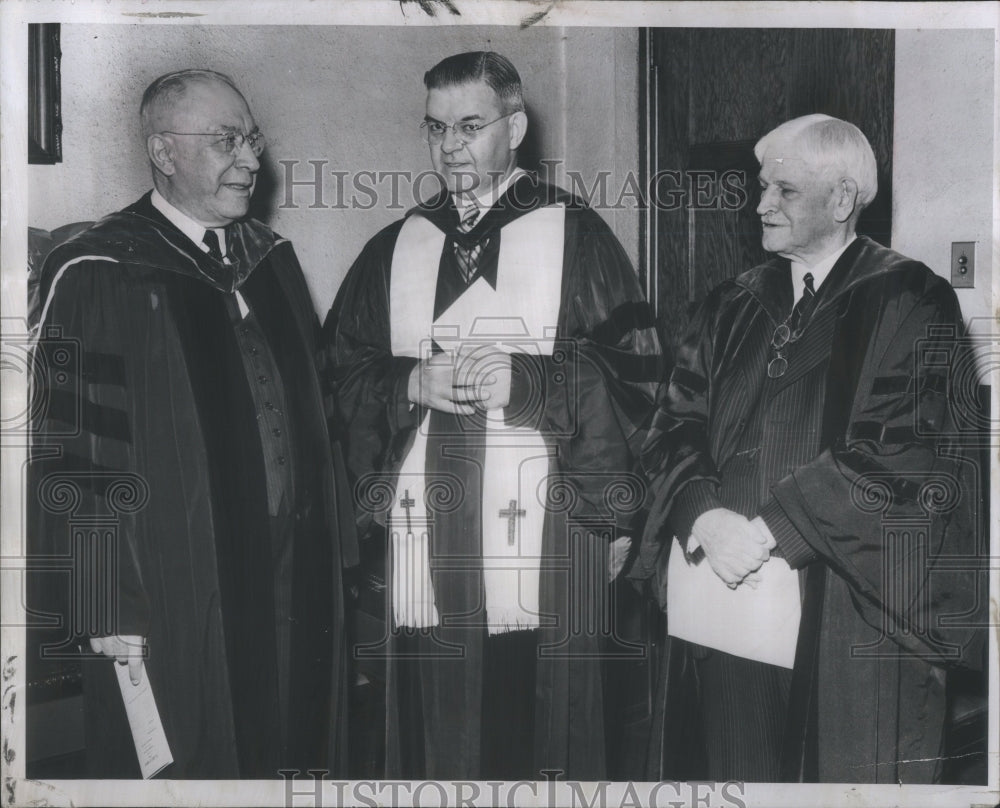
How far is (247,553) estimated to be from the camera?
2426mm

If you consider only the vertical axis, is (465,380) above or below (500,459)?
above

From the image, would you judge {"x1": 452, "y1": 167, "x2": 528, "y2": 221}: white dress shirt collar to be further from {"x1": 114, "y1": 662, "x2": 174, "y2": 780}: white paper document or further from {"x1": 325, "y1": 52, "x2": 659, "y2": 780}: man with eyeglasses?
{"x1": 114, "y1": 662, "x2": 174, "y2": 780}: white paper document

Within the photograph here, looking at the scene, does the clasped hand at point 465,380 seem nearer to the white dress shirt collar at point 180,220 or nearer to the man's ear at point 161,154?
the white dress shirt collar at point 180,220

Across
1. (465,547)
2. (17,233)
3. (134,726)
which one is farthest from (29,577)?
(465,547)

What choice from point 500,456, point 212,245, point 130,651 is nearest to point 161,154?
point 212,245

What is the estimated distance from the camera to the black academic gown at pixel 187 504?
2.42 meters

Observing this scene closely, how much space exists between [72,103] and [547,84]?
4.15ft

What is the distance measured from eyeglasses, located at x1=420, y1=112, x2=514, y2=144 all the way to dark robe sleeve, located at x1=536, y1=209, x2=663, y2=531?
1.09 feet

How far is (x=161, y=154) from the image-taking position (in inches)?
96.7

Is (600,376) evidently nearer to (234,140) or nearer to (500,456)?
(500,456)

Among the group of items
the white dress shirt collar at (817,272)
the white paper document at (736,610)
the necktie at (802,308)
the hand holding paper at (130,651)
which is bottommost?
the hand holding paper at (130,651)

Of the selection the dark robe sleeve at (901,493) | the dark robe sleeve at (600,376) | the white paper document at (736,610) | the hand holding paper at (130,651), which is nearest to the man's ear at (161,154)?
the dark robe sleeve at (600,376)

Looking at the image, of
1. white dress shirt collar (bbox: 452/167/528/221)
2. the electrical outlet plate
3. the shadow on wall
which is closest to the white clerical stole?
white dress shirt collar (bbox: 452/167/528/221)

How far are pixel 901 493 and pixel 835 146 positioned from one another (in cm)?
93
